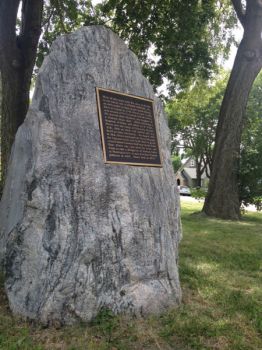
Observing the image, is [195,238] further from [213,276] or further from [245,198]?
[245,198]

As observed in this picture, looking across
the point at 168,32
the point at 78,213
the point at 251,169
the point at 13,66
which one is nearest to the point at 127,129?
the point at 78,213

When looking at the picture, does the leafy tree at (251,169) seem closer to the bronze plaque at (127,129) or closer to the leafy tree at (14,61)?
the leafy tree at (14,61)

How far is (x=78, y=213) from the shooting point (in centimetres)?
383

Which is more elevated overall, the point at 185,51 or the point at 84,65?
the point at 185,51

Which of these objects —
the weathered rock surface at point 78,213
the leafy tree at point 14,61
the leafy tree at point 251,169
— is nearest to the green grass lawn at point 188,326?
the weathered rock surface at point 78,213

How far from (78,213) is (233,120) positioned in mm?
9193

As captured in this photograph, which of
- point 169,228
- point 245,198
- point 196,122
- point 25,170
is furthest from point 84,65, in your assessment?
point 196,122

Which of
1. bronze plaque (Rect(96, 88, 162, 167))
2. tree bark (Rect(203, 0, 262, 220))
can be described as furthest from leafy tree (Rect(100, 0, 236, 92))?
bronze plaque (Rect(96, 88, 162, 167))

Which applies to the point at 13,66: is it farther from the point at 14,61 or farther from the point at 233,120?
the point at 233,120

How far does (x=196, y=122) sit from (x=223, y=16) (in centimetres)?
2123

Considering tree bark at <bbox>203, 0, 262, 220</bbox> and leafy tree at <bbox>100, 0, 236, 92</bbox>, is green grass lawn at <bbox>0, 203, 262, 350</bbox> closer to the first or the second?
tree bark at <bbox>203, 0, 262, 220</bbox>

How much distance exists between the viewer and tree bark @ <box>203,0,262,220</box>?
11.7 metres

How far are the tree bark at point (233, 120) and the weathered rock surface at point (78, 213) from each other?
7.69 meters

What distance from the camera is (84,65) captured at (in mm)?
4336
